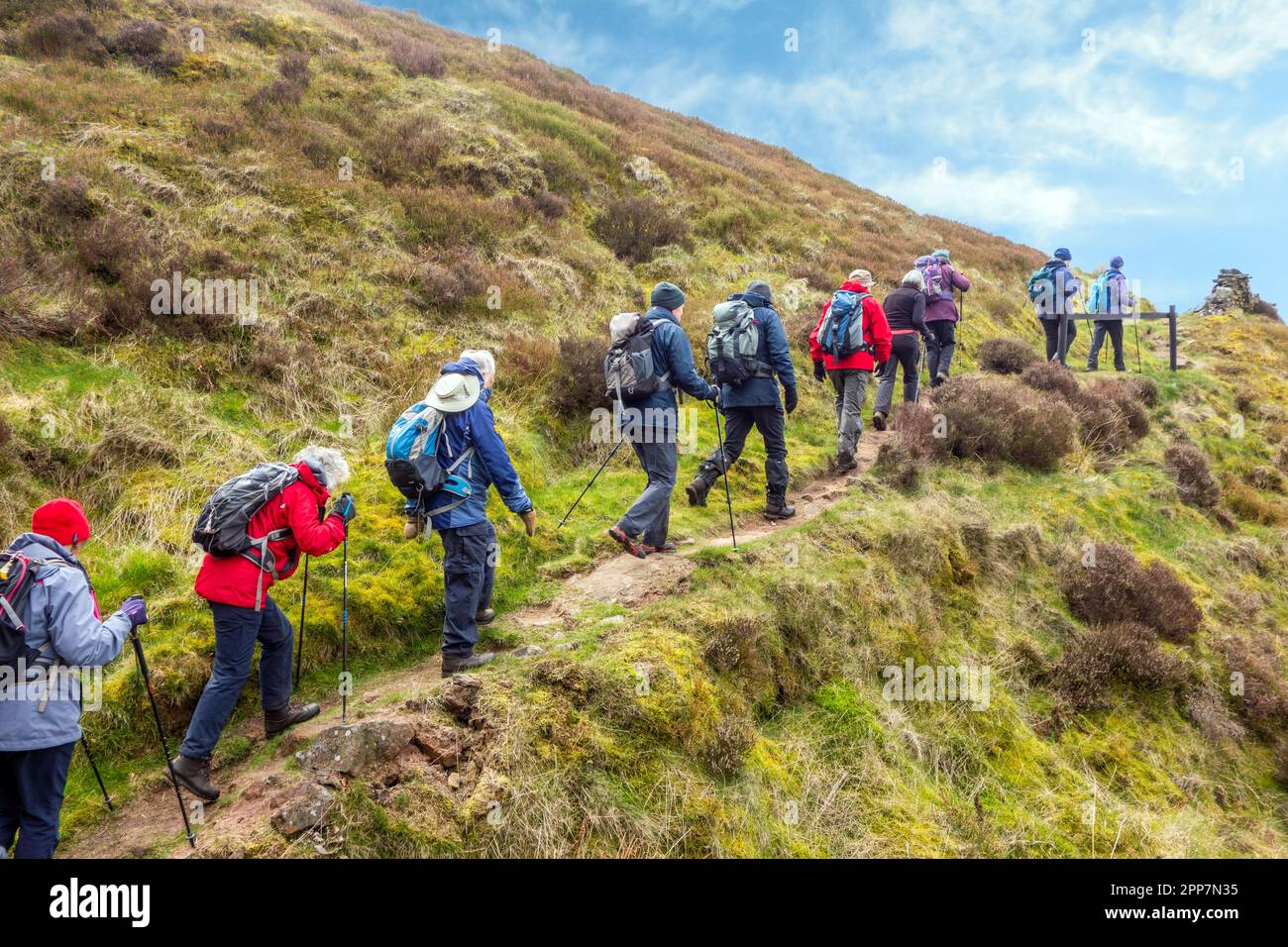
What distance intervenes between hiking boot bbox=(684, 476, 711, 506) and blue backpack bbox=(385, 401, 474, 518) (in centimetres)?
353

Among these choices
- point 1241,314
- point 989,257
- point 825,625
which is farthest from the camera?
point 1241,314

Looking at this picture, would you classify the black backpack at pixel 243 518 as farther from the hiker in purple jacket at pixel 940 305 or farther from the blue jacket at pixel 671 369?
the hiker in purple jacket at pixel 940 305

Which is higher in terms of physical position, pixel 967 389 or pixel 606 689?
pixel 967 389

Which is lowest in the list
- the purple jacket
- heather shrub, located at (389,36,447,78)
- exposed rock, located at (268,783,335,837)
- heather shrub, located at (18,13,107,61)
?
exposed rock, located at (268,783,335,837)

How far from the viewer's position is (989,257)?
2480 cm

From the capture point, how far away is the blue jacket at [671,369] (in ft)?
21.6

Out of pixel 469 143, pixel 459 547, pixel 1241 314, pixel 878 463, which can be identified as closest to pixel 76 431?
pixel 459 547

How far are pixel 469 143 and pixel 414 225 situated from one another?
14.3 feet

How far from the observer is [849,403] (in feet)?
31.0

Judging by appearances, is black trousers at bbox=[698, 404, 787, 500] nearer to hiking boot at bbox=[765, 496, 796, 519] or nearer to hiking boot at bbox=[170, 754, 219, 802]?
hiking boot at bbox=[765, 496, 796, 519]

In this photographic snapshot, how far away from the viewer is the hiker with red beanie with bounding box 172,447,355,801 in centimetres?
414

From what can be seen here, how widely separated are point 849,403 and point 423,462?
647cm

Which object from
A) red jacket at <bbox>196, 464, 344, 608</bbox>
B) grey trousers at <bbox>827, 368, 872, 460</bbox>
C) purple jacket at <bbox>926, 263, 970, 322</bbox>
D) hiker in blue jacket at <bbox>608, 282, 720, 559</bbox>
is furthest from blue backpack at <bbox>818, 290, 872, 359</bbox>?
red jacket at <bbox>196, 464, 344, 608</bbox>

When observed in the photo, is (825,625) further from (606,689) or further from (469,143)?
(469,143)
